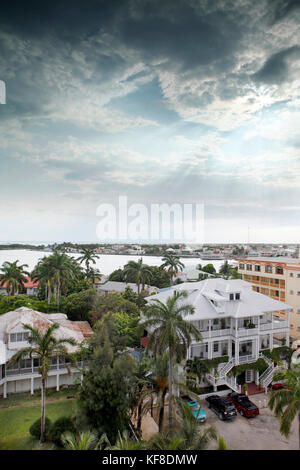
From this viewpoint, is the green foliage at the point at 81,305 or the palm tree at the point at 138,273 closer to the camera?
the green foliage at the point at 81,305

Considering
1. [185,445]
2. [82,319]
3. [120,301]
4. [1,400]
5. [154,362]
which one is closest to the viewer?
[185,445]

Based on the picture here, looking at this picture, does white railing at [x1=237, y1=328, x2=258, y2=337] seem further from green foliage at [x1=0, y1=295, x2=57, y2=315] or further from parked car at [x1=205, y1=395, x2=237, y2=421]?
green foliage at [x1=0, y1=295, x2=57, y2=315]

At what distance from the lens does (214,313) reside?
22.5m

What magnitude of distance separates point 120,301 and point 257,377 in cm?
1730

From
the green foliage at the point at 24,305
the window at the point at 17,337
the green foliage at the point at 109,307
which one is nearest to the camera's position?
the window at the point at 17,337

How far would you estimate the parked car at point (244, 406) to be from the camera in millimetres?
17438

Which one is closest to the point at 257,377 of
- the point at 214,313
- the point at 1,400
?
the point at 214,313

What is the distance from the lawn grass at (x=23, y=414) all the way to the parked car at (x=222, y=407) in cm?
948

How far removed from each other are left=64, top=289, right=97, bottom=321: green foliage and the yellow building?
73.0 ft

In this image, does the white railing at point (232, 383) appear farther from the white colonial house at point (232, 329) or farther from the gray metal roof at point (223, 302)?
the gray metal roof at point (223, 302)

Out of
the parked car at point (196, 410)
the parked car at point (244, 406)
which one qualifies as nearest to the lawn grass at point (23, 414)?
the parked car at point (196, 410)

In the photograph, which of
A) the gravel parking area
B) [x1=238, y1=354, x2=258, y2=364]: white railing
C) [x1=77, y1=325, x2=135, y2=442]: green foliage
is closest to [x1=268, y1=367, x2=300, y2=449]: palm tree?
the gravel parking area

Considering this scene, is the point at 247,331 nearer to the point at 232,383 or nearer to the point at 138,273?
the point at 232,383

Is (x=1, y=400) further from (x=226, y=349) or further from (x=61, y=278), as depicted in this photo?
(x=61, y=278)
